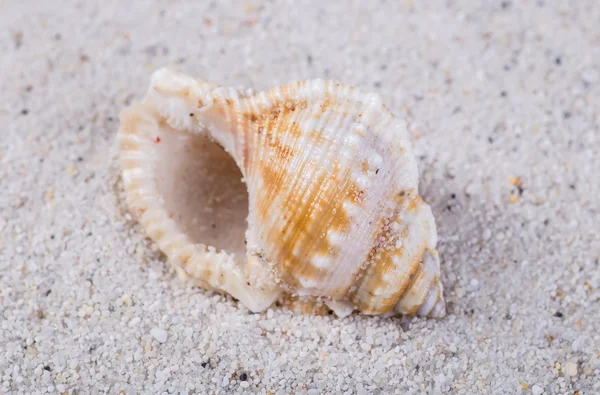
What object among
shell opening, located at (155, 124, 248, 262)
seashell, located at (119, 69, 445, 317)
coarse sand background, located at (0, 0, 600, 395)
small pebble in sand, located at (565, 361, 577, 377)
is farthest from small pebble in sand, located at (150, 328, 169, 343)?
small pebble in sand, located at (565, 361, 577, 377)

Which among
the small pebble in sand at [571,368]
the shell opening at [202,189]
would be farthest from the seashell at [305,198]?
the small pebble in sand at [571,368]

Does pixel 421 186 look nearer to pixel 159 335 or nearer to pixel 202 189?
pixel 202 189

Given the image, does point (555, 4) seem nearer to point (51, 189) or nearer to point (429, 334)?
point (429, 334)

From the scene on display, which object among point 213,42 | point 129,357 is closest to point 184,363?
point 129,357

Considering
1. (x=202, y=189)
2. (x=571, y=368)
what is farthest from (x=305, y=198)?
(x=571, y=368)

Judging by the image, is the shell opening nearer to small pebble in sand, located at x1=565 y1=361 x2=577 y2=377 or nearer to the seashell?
the seashell

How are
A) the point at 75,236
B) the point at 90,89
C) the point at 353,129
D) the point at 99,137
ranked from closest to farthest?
the point at 353,129 < the point at 75,236 < the point at 99,137 < the point at 90,89

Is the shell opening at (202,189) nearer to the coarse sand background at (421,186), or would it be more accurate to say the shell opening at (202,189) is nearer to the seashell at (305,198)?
the seashell at (305,198)
